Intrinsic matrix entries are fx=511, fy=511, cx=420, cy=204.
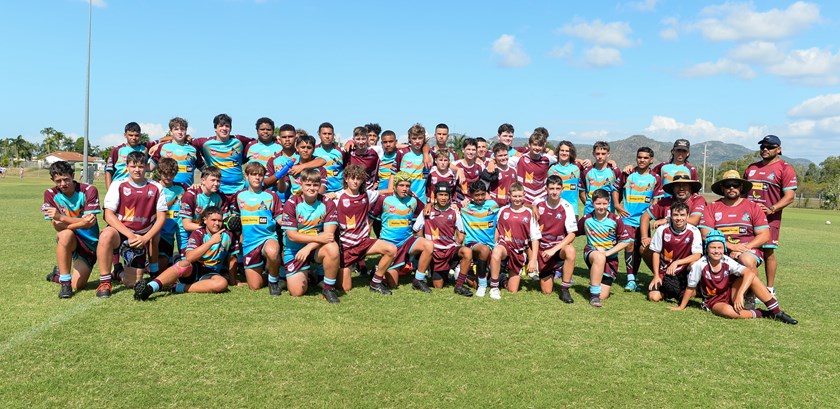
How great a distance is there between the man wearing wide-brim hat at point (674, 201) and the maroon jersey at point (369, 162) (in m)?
3.53

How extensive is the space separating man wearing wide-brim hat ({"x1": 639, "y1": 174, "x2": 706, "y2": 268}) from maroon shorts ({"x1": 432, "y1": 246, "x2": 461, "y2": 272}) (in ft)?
7.77

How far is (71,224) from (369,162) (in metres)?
3.46

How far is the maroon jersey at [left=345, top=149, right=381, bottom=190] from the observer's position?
6938 millimetres

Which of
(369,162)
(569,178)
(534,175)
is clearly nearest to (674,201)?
(569,178)

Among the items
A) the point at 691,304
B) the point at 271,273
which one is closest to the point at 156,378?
the point at 271,273

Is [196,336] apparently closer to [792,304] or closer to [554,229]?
[554,229]

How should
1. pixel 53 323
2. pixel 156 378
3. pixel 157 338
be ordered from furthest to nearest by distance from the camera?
1. pixel 53 323
2. pixel 157 338
3. pixel 156 378

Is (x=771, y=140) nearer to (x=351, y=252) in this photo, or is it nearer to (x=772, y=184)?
(x=772, y=184)

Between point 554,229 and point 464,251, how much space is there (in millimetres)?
1096

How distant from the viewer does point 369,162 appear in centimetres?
697

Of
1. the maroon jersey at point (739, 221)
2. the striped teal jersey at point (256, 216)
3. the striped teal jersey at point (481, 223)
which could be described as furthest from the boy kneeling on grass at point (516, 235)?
the striped teal jersey at point (256, 216)

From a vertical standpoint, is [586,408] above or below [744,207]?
below

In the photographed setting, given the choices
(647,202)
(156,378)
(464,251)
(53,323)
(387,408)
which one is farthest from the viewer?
(647,202)

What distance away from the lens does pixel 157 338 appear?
12.9ft
